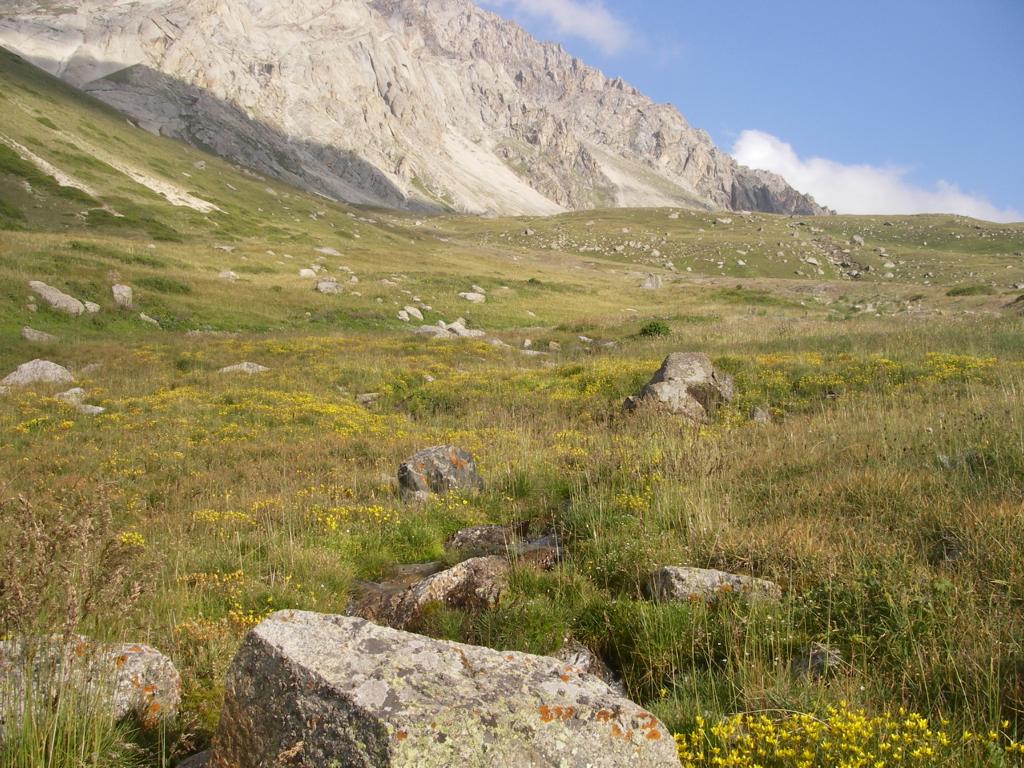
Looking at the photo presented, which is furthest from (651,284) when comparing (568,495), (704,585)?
(704,585)

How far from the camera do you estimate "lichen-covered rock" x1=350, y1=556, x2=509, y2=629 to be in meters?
5.34

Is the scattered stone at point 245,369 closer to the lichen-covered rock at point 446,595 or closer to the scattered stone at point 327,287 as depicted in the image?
the lichen-covered rock at point 446,595

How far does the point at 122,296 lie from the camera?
32688mm

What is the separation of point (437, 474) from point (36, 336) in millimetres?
25319

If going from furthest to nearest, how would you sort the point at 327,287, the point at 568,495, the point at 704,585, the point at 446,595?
the point at 327,287 < the point at 568,495 < the point at 446,595 < the point at 704,585

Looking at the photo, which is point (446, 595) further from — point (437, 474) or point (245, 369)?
point (245, 369)

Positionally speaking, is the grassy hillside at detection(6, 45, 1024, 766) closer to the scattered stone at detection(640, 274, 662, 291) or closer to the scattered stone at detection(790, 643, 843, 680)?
the scattered stone at detection(790, 643, 843, 680)

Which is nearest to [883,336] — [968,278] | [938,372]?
[938,372]

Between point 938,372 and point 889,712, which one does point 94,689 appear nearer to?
point 889,712

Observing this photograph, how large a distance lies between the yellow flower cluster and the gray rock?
99.1ft

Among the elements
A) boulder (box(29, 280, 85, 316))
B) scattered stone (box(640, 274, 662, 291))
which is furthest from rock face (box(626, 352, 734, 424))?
scattered stone (box(640, 274, 662, 291))

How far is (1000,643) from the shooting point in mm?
3652

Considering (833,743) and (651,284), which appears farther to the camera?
(651,284)

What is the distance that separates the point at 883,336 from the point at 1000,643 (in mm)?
21677
